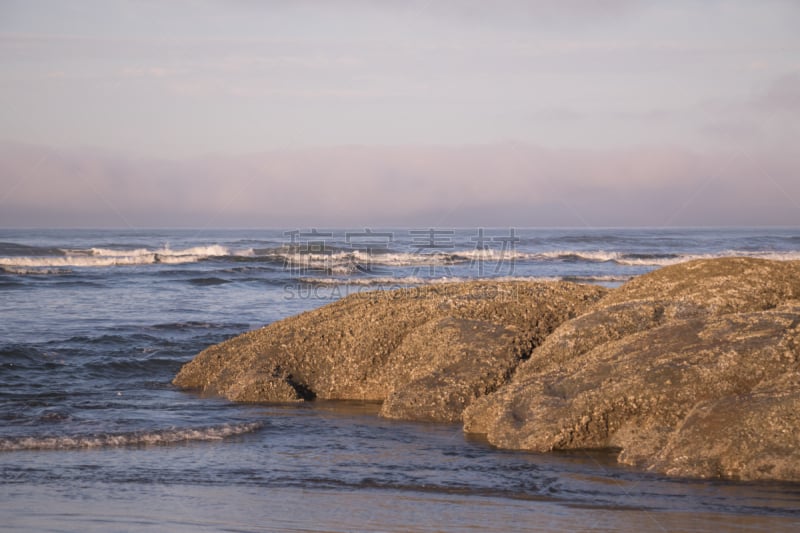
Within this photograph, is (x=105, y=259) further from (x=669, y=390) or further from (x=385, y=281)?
(x=669, y=390)

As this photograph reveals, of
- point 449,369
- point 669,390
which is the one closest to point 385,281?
point 449,369

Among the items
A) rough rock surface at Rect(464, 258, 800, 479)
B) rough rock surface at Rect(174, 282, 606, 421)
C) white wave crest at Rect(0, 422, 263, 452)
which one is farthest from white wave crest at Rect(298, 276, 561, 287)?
white wave crest at Rect(0, 422, 263, 452)

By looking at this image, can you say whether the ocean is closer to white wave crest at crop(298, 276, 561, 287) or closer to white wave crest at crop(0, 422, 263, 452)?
white wave crest at crop(0, 422, 263, 452)

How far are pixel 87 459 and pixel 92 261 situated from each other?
34.6 m

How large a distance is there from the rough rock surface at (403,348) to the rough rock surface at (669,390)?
1.95 feet

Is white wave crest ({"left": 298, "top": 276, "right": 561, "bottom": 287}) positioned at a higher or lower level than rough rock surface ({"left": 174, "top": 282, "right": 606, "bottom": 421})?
lower

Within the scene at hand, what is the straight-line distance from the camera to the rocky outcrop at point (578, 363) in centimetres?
648

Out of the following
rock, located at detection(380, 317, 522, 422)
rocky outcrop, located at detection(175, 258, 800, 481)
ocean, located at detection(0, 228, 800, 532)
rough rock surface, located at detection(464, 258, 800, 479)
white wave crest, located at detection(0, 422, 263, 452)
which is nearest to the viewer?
ocean, located at detection(0, 228, 800, 532)

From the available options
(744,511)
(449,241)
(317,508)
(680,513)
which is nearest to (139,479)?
(317,508)

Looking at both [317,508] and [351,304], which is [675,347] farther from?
[351,304]

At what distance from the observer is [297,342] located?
1038 centimetres

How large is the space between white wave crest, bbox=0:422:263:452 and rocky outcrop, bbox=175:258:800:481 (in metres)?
1.68

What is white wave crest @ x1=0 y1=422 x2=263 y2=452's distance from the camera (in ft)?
25.4

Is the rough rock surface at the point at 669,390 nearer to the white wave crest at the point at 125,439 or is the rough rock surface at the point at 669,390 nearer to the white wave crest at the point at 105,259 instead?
the white wave crest at the point at 125,439
